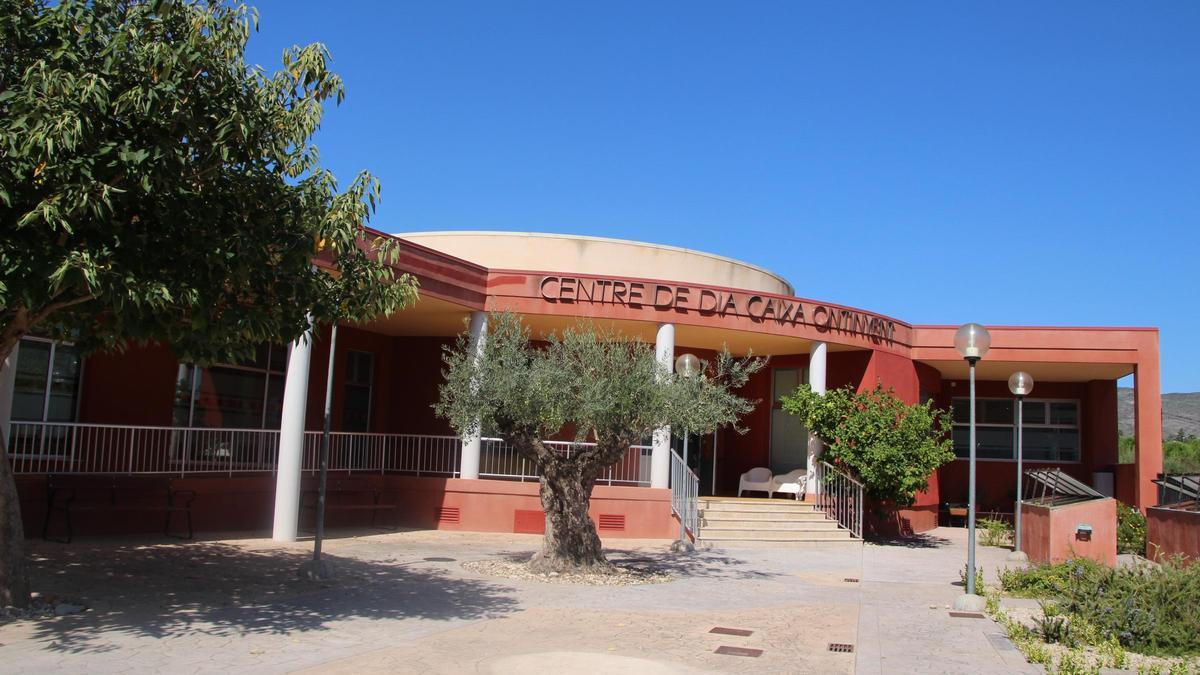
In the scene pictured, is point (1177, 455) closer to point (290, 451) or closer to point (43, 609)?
point (290, 451)

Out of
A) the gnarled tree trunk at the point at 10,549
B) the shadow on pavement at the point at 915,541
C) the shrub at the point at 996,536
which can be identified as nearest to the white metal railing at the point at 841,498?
the shadow on pavement at the point at 915,541

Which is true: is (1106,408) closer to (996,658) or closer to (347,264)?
(996,658)

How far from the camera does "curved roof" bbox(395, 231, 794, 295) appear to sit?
18234 millimetres

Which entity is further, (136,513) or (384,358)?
(384,358)

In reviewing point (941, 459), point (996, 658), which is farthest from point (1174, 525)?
point (996, 658)

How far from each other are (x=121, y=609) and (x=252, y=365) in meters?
7.82

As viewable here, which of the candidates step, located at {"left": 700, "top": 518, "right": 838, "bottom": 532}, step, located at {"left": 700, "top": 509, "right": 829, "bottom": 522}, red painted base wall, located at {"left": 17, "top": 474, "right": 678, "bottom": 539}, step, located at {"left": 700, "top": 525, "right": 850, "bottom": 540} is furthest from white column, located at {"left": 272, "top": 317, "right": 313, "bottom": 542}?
step, located at {"left": 700, "top": 509, "right": 829, "bottom": 522}

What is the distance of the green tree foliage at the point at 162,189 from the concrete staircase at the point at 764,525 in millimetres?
8479

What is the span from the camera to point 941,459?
53.1ft

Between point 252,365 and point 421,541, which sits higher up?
point 252,365

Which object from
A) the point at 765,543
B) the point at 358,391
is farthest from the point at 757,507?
the point at 358,391

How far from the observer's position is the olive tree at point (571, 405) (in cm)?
1055

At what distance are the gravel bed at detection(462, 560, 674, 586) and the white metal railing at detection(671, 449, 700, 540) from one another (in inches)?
123

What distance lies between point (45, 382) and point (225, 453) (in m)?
2.55
